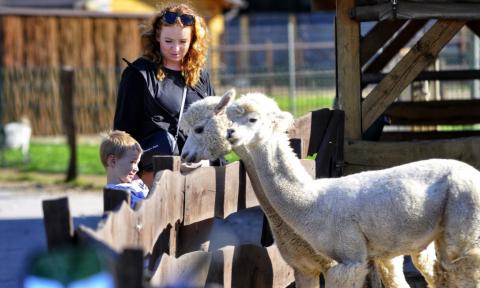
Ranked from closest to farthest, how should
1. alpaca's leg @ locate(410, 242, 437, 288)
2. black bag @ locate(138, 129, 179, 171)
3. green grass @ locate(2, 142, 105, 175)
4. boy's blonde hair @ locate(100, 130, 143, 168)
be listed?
boy's blonde hair @ locate(100, 130, 143, 168) → alpaca's leg @ locate(410, 242, 437, 288) → black bag @ locate(138, 129, 179, 171) → green grass @ locate(2, 142, 105, 175)

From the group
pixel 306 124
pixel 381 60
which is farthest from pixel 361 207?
pixel 381 60

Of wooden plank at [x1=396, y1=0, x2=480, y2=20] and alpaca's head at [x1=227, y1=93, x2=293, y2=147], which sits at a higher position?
wooden plank at [x1=396, y1=0, x2=480, y2=20]

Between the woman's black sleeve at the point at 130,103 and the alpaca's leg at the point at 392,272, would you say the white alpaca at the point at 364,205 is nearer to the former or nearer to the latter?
the alpaca's leg at the point at 392,272

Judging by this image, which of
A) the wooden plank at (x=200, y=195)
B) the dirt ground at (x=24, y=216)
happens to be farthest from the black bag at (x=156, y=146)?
the dirt ground at (x=24, y=216)

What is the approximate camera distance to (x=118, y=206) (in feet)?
13.5

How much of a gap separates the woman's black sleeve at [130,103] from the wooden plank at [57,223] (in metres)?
2.58

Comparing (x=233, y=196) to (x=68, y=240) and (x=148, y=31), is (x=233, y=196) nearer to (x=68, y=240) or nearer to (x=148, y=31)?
(x=148, y=31)

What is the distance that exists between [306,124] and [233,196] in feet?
4.27

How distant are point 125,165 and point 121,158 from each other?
0.04 m

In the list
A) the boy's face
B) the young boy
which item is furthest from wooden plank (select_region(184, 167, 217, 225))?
the boy's face

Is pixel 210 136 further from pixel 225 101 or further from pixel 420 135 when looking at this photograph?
pixel 420 135

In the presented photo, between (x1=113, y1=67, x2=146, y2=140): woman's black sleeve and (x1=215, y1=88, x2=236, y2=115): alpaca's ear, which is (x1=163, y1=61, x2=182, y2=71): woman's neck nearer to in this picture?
(x1=113, y1=67, x2=146, y2=140): woman's black sleeve

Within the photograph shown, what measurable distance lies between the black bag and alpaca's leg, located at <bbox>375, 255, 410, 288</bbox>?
4.46 feet

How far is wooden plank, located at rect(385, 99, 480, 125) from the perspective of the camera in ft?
36.1
